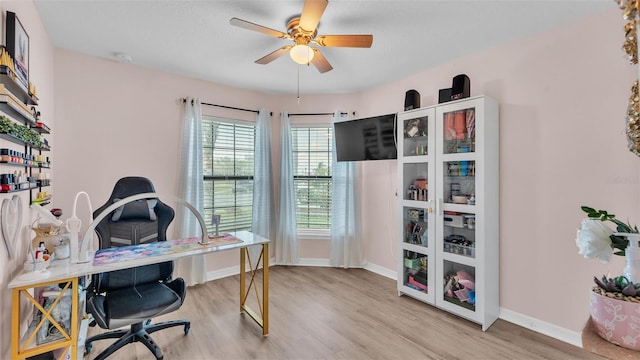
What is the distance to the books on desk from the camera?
6.19 ft

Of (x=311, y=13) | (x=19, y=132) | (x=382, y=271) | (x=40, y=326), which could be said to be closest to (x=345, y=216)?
(x=382, y=271)

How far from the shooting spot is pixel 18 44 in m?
1.65

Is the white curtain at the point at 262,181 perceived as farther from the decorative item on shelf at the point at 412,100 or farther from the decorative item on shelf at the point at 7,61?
the decorative item on shelf at the point at 7,61

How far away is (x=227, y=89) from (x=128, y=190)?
81.8 inches

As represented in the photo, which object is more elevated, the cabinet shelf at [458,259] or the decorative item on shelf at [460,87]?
the decorative item on shelf at [460,87]

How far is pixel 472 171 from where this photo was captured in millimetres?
2674

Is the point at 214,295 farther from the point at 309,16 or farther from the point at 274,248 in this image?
the point at 309,16

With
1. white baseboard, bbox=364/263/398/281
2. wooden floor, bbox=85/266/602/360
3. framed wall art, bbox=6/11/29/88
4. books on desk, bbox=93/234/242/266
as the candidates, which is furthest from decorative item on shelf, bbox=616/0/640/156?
white baseboard, bbox=364/263/398/281

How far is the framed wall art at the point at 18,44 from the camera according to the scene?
5.13ft

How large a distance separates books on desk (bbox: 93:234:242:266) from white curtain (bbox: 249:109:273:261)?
153 centimetres

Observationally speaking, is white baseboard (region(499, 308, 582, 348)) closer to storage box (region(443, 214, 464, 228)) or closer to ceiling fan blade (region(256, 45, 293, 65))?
storage box (region(443, 214, 464, 228))

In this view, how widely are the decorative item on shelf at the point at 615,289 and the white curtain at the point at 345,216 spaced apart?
3272mm

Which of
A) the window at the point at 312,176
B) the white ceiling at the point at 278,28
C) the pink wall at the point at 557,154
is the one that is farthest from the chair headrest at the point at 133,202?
the pink wall at the point at 557,154

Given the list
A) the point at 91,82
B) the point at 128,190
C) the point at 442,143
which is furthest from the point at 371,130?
the point at 91,82
